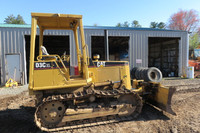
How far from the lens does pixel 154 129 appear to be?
3.65m

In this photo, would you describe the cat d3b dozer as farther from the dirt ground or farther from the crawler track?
the dirt ground

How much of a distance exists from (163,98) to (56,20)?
448cm

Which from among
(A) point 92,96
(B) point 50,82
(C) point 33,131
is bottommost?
(C) point 33,131

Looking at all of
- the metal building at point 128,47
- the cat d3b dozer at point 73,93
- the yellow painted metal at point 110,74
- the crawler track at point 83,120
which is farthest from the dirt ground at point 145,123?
the metal building at point 128,47

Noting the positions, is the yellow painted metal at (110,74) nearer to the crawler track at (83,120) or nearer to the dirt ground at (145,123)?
the crawler track at (83,120)

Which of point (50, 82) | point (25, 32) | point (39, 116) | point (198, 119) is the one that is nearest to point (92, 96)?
point (50, 82)

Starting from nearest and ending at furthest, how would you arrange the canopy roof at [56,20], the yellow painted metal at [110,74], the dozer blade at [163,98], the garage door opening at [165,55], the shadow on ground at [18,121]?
the canopy roof at [56,20] → the shadow on ground at [18,121] → the dozer blade at [163,98] → the yellow painted metal at [110,74] → the garage door opening at [165,55]

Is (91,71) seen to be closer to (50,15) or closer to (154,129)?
(50,15)

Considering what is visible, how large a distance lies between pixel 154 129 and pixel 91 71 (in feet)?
8.43

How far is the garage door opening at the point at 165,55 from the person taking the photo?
52.5ft

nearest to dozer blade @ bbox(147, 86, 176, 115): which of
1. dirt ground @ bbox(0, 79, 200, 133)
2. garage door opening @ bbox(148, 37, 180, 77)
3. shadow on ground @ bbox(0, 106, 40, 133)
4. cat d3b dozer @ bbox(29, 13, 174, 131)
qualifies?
cat d3b dozer @ bbox(29, 13, 174, 131)

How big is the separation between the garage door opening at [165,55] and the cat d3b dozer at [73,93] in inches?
540

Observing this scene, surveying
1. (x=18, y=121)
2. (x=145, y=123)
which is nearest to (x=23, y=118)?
(x=18, y=121)

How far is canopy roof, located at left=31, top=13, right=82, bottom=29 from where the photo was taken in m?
3.63
